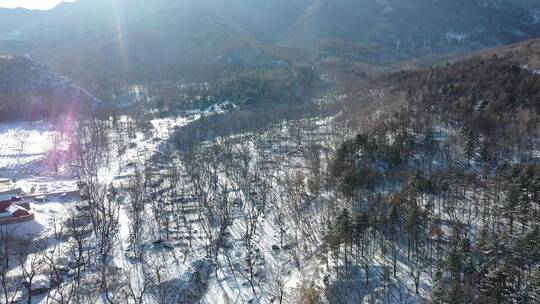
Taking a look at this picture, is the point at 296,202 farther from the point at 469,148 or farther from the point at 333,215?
the point at 469,148

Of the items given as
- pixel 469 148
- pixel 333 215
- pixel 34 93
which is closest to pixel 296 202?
pixel 333 215

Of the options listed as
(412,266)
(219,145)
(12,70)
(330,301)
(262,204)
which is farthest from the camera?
Answer: (12,70)

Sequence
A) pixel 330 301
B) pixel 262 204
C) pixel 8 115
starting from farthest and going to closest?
pixel 8 115
pixel 262 204
pixel 330 301

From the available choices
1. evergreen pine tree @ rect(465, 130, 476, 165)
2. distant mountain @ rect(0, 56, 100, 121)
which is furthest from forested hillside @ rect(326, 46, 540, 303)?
distant mountain @ rect(0, 56, 100, 121)

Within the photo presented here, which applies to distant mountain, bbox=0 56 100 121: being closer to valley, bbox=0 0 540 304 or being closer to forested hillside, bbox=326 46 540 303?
valley, bbox=0 0 540 304

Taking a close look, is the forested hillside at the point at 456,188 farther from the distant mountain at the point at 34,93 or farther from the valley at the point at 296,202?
the distant mountain at the point at 34,93

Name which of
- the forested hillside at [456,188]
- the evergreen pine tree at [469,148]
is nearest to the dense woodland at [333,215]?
the forested hillside at [456,188]

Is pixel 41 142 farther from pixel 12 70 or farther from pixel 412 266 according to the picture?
pixel 412 266

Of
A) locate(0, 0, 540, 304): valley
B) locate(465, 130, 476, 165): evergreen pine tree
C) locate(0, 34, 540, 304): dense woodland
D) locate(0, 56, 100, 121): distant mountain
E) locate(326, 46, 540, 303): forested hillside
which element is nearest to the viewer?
locate(326, 46, 540, 303): forested hillside

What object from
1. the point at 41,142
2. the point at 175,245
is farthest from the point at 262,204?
the point at 41,142
